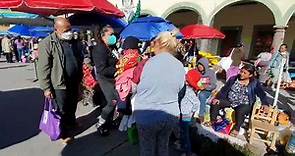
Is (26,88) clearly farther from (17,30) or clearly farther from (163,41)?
(17,30)

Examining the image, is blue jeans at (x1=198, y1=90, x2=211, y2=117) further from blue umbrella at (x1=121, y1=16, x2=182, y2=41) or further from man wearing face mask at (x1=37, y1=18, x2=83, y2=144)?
man wearing face mask at (x1=37, y1=18, x2=83, y2=144)

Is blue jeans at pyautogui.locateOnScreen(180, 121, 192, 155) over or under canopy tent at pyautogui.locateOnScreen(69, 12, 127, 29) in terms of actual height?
under

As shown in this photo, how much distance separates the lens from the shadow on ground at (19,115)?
4894 mm

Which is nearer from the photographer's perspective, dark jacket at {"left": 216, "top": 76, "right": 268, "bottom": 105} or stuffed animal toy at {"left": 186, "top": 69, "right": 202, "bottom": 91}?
Answer: stuffed animal toy at {"left": 186, "top": 69, "right": 202, "bottom": 91}


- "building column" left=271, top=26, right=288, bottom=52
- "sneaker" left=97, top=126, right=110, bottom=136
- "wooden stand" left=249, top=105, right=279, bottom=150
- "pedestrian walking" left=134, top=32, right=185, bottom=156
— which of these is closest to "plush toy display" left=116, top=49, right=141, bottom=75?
"sneaker" left=97, top=126, right=110, bottom=136

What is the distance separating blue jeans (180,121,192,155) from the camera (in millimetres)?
4105

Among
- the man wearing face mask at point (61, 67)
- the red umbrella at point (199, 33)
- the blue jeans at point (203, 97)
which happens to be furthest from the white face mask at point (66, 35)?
the red umbrella at point (199, 33)

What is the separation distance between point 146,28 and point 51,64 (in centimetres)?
401

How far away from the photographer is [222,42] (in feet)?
67.4

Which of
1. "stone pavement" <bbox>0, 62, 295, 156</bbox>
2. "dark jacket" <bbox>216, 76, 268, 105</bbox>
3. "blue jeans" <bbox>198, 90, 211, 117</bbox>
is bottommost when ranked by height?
"stone pavement" <bbox>0, 62, 295, 156</bbox>

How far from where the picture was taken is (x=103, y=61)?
480 centimetres

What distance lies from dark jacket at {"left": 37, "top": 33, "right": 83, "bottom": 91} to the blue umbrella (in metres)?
3.48

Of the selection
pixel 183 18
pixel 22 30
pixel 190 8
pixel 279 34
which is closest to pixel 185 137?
pixel 279 34

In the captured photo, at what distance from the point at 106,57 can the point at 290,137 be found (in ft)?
10.4
